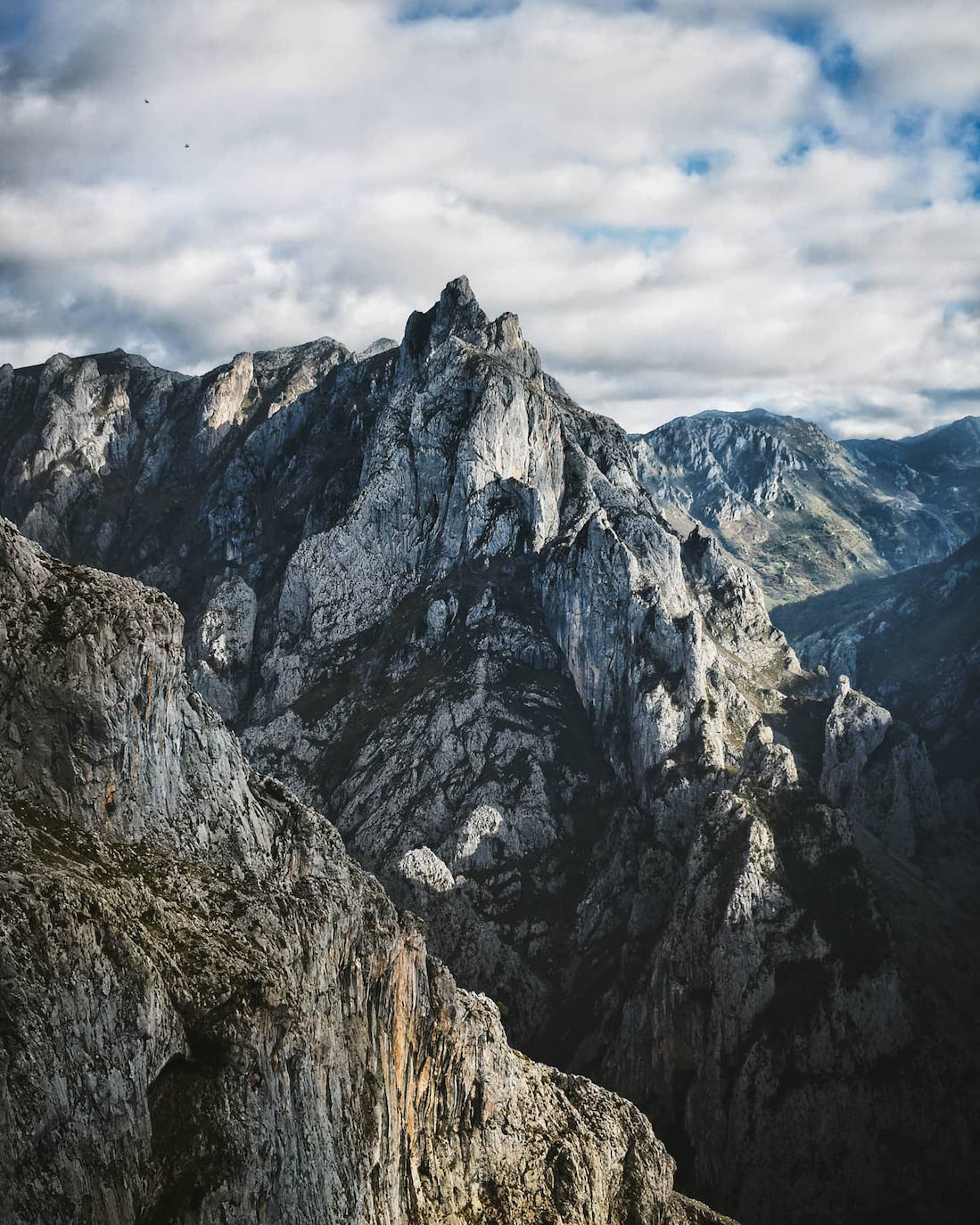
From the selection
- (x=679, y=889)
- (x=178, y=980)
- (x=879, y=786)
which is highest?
(x=879, y=786)

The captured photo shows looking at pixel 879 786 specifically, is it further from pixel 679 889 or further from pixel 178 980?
pixel 178 980

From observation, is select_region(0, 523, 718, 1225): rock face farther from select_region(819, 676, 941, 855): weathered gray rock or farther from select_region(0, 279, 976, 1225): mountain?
select_region(819, 676, 941, 855): weathered gray rock

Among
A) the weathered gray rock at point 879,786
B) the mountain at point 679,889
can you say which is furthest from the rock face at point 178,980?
the weathered gray rock at point 879,786

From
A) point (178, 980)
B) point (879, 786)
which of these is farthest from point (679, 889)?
point (178, 980)

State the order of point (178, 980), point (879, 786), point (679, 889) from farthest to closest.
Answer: point (879, 786), point (679, 889), point (178, 980)

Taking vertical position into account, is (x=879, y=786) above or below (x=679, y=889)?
above

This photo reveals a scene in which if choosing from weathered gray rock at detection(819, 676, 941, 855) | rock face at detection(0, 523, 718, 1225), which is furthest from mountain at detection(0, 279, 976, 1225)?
rock face at detection(0, 523, 718, 1225)

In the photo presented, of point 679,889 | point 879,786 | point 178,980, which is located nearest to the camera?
point 178,980

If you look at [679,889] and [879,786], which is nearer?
[679,889]

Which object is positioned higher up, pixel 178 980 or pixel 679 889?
pixel 679 889
